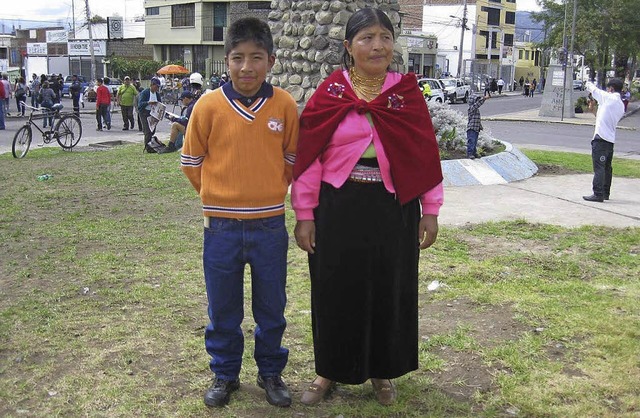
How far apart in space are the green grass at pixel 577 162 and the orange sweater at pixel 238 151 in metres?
9.93

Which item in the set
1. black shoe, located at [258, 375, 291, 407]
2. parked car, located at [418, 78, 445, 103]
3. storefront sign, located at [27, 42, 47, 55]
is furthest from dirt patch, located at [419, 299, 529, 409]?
storefront sign, located at [27, 42, 47, 55]

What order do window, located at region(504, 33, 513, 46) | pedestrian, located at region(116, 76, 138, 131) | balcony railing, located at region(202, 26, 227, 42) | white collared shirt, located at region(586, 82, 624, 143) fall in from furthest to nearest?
window, located at region(504, 33, 513, 46) → balcony railing, located at region(202, 26, 227, 42) → pedestrian, located at region(116, 76, 138, 131) → white collared shirt, located at region(586, 82, 624, 143)

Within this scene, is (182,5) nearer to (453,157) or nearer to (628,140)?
(628,140)

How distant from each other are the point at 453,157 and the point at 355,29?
8269 millimetres

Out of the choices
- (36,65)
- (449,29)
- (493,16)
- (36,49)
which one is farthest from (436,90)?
(36,49)

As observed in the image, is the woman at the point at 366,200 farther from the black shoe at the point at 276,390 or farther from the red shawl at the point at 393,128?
the black shoe at the point at 276,390

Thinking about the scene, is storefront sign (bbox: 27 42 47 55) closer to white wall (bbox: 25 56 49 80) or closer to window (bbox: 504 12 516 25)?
white wall (bbox: 25 56 49 80)

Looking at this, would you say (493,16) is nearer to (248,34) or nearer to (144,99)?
(144,99)

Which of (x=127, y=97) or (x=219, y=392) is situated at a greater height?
(x=127, y=97)

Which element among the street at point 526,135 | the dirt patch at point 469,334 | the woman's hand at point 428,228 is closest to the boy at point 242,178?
the woman's hand at point 428,228

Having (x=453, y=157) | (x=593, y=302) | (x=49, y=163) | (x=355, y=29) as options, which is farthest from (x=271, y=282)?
(x=49, y=163)

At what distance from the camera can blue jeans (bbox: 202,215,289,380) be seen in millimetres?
3340

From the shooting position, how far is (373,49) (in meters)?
3.24

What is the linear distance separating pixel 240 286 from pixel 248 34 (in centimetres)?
124
